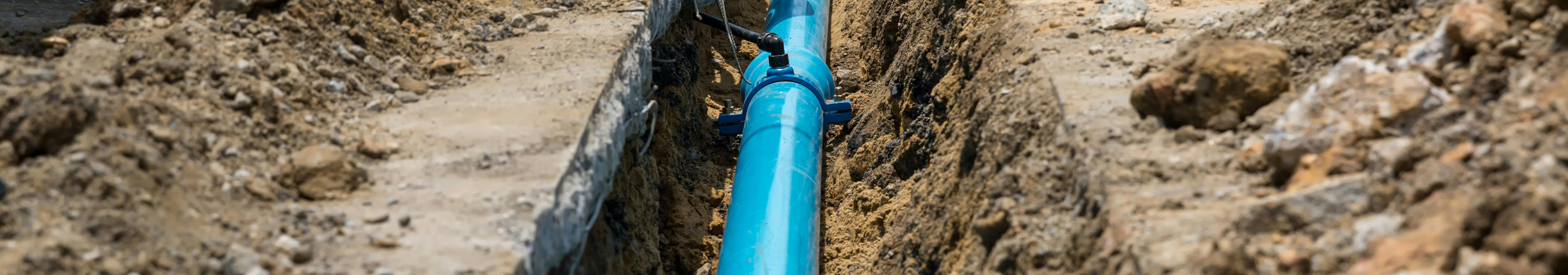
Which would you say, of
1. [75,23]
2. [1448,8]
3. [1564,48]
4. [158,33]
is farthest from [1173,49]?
[75,23]

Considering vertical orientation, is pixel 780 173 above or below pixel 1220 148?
below

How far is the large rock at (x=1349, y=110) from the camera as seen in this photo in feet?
9.06

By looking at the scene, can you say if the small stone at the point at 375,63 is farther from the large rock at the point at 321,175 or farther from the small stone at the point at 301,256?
the small stone at the point at 301,256

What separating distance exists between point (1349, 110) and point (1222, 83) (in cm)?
49

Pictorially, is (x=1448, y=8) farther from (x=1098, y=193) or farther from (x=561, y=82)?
(x=561, y=82)

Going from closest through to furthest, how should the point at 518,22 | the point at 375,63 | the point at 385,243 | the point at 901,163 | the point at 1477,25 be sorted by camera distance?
1. the point at 1477,25
2. the point at 385,243
3. the point at 375,63
4. the point at 518,22
5. the point at 901,163

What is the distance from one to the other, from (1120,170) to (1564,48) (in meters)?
1.22

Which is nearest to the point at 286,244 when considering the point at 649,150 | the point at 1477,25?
the point at 649,150

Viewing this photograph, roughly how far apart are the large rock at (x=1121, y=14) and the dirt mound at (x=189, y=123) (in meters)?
3.05

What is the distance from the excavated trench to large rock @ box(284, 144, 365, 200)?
0.94 meters

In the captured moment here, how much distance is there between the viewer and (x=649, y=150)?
18.3ft

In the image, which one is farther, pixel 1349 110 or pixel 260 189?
pixel 260 189

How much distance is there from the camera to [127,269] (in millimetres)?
2641

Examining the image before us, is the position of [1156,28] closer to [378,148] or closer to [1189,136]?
[1189,136]
